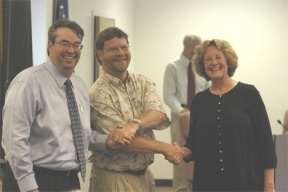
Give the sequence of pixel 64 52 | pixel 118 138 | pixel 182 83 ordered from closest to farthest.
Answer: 1. pixel 64 52
2. pixel 118 138
3. pixel 182 83

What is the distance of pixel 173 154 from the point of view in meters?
2.49

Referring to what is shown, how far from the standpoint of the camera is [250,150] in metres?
2.46

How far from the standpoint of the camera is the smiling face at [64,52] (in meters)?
2.15

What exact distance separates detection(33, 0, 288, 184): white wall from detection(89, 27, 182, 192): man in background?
3661 millimetres

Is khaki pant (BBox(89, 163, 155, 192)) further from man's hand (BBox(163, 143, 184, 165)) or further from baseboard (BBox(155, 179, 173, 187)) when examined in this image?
baseboard (BBox(155, 179, 173, 187))

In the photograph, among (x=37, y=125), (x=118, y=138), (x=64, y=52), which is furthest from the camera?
(x=118, y=138)

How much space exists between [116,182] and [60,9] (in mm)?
1647

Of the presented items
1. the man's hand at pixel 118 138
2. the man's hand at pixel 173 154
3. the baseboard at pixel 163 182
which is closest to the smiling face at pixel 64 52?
the man's hand at pixel 118 138

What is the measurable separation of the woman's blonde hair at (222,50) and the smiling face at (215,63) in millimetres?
21

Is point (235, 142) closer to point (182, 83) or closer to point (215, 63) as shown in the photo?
point (215, 63)

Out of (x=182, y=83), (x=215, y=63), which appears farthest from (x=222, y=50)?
(x=182, y=83)

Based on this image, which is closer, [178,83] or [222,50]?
[222,50]

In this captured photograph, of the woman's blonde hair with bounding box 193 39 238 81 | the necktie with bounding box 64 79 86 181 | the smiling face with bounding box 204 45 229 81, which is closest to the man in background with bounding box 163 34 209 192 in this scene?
the woman's blonde hair with bounding box 193 39 238 81

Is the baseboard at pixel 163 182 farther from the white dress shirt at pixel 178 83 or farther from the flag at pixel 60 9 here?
the flag at pixel 60 9
